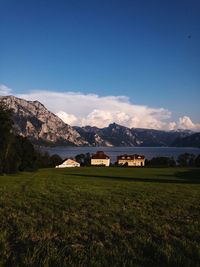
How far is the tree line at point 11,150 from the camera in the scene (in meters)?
58.5

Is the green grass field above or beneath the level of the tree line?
beneath

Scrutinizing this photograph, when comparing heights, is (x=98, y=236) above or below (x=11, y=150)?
below

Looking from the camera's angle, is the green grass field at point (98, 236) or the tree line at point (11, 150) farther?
the tree line at point (11, 150)

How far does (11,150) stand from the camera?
69.1 meters

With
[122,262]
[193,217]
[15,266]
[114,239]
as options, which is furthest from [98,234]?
[193,217]

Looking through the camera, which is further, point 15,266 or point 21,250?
point 21,250

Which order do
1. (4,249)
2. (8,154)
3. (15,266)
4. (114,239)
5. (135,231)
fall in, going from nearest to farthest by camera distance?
(15,266), (4,249), (114,239), (135,231), (8,154)

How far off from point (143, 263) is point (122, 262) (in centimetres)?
41

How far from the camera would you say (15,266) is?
6.40m

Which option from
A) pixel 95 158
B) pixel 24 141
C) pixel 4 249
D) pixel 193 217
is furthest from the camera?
pixel 95 158

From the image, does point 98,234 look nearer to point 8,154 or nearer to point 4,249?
point 4,249

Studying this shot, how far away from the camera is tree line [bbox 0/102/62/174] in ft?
192

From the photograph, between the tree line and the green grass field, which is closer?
the green grass field

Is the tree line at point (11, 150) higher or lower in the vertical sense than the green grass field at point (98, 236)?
higher
